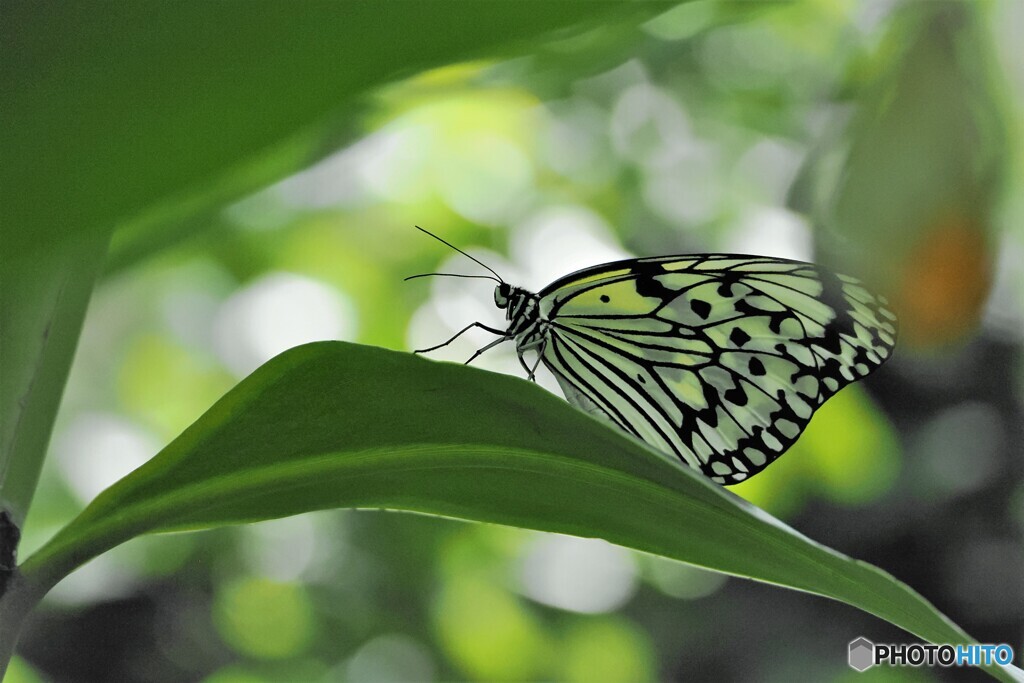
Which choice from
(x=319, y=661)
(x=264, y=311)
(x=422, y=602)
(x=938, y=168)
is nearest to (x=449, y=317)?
(x=264, y=311)

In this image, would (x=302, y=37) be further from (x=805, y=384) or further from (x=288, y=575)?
(x=288, y=575)

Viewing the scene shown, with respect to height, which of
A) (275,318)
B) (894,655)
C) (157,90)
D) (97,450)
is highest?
(275,318)

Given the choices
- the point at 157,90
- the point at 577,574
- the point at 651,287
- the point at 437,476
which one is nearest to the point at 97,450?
the point at 577,574

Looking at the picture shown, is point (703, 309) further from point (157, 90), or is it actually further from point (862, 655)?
point (862, 655)

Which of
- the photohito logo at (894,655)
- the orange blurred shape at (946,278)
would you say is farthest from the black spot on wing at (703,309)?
the orange blurred shape at (946,278)

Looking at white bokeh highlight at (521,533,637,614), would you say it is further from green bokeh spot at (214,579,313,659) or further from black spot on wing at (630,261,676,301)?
black spot on wing at (630,261,676,301)

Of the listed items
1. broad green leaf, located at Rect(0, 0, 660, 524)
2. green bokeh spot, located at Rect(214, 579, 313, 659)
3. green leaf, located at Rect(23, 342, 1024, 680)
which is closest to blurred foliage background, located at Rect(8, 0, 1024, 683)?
green bokeh spot, located at Rect(214, 579, 313, 659)
